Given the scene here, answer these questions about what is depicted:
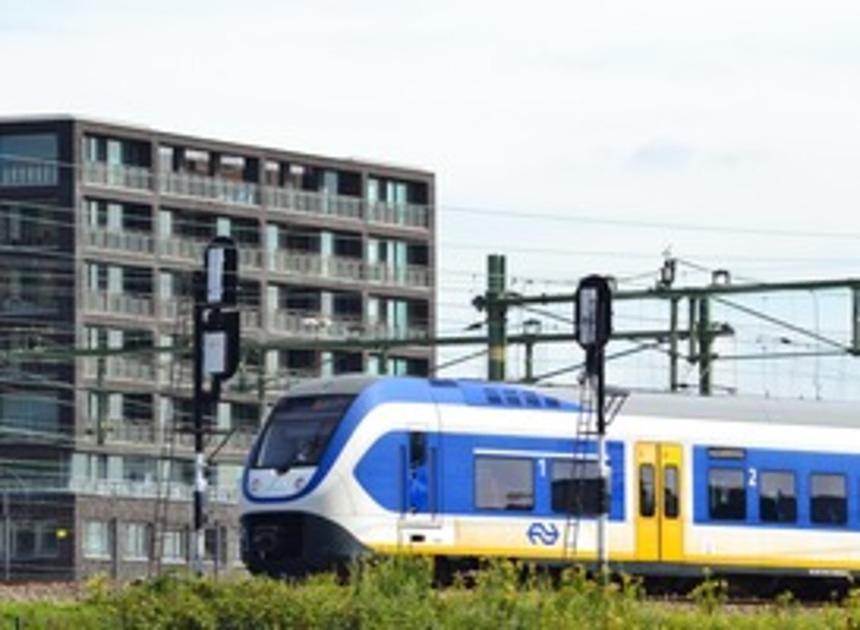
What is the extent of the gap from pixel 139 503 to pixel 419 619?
81036 mm

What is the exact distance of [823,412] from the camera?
51.3 m

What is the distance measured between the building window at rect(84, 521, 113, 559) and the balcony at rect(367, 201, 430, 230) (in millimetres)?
18268

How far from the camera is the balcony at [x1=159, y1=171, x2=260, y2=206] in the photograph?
4402 inches

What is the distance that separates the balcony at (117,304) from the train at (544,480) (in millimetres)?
60460

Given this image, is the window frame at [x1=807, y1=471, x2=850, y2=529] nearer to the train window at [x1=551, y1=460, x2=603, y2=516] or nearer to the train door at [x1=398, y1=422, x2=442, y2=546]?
the train window at [x1=551, y1=460, x2=603, y2=516]

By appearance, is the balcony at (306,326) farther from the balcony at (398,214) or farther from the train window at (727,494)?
the train window at (727,494)

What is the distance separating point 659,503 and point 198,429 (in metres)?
11.1

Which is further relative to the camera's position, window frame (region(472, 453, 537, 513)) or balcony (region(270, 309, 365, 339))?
balcony (region(270, 309, 365, 339))

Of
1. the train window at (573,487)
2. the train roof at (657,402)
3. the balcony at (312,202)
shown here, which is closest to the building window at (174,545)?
the balcony at (312,202)

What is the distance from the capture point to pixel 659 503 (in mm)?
49031

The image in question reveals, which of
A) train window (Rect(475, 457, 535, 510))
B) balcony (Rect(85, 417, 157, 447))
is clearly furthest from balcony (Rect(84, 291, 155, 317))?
train window (Rect(475, 457, 535, 510))

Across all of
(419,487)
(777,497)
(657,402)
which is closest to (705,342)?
(777,497)

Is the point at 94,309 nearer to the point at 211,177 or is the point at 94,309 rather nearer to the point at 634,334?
the point at 211,177

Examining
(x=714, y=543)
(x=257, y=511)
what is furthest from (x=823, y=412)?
(x=257, y=511)
